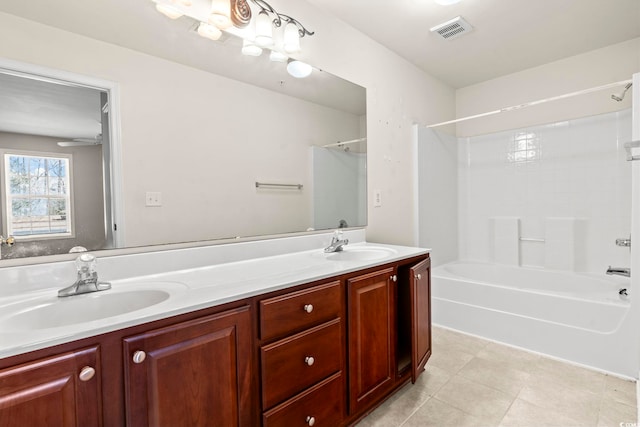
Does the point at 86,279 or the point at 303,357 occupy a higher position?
the point at 86,279

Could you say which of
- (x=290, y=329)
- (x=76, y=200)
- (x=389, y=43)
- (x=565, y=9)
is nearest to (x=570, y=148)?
(x=565, y=9)

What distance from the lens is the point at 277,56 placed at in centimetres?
183

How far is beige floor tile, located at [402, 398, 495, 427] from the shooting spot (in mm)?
1548

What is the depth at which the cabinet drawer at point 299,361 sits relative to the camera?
3.69 feet

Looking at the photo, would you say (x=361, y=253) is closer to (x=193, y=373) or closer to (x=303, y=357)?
(x=303, y=357)

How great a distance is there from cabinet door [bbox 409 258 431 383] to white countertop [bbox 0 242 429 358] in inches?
5.5

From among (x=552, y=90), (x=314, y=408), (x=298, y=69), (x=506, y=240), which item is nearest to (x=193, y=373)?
(x=314, y=408)

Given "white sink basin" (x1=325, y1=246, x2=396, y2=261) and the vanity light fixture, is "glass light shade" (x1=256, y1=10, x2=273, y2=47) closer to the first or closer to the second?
the vanity light fixture

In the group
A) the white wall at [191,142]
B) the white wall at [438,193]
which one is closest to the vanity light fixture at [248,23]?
the white wall at [191,142]

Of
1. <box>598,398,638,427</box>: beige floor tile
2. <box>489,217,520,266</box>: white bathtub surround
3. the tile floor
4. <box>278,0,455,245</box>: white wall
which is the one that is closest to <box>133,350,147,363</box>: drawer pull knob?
the tile floor

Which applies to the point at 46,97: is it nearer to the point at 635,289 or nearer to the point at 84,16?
the point at 84,16

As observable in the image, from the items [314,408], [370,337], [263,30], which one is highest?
[263,30]

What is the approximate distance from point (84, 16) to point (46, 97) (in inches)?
14.0

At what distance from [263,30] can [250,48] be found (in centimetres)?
12
